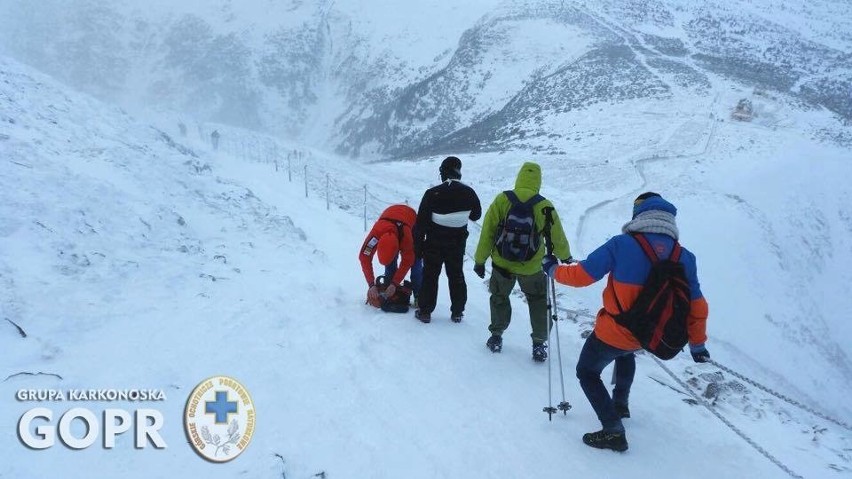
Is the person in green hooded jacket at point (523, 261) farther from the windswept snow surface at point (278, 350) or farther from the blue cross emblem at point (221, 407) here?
the blue cross emblem at point (221, 407)

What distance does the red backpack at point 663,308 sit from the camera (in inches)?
143

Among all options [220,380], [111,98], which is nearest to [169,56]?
[111,98]

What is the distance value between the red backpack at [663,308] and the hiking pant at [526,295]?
193 cm

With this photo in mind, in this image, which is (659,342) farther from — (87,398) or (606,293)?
(87,398)

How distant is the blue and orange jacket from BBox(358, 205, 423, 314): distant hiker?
3.11 meters

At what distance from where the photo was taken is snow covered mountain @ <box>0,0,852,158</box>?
150 feet

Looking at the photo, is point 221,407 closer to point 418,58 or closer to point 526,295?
point 526,295

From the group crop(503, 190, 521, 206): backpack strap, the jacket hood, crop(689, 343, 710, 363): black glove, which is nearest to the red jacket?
crop(503, 190, 521, 206): backpack strap

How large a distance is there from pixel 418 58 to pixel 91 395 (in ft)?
192

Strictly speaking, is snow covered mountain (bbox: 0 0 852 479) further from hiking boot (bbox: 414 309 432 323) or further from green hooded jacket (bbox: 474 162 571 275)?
green hooded jacket (bbox: 474 162 571 275)

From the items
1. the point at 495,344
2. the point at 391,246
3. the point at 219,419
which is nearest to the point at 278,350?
the point at 219,419

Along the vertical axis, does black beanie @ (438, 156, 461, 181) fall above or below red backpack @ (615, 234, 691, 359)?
above

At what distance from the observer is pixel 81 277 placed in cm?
588

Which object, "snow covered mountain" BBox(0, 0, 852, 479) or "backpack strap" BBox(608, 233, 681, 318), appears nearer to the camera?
"backpack strap" BBox(608, 233, 681, 318)
